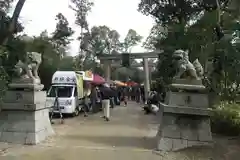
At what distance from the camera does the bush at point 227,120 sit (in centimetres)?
1100

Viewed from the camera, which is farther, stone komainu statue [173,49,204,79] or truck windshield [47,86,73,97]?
truck windshield [47,86,73,97]

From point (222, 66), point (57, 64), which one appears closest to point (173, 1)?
point (222, 66)

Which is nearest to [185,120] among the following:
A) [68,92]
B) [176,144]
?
[176,144]

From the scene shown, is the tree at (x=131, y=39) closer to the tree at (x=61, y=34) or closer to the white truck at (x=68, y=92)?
the tree at (x=61, y=34)

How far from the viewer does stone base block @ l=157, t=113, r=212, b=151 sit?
9672 millimetres

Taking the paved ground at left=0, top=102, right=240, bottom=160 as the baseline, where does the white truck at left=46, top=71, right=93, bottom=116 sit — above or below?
above

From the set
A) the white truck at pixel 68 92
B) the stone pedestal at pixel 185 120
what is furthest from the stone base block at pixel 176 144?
the white truck at pixel 68 92

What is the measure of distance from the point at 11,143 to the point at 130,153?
136 inches

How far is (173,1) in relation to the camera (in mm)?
25906

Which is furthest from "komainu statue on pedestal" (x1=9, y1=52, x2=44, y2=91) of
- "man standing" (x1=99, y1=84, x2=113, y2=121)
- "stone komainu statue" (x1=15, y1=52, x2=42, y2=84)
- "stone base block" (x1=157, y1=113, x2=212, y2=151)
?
"man standing" (x1=99, y1=84, x2=113, y2=121)

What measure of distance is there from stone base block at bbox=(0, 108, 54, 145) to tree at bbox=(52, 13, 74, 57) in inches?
1310

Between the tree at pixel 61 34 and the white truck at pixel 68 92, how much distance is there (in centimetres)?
2272

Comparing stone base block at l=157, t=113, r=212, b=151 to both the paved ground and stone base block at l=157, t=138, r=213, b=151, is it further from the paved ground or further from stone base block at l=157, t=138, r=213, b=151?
the paved ground

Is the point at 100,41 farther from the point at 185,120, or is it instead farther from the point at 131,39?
the point at 185,120
